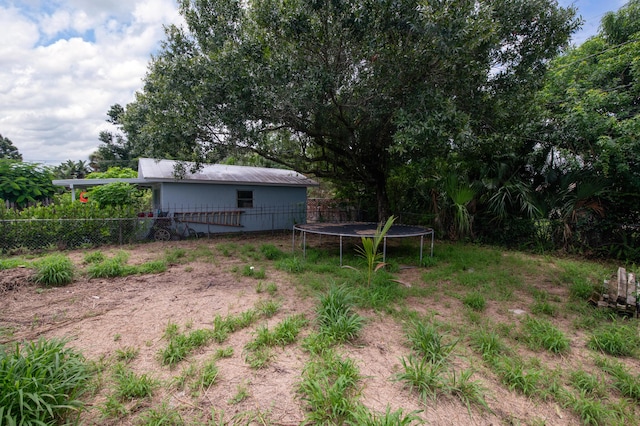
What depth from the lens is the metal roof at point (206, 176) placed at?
31.2ft

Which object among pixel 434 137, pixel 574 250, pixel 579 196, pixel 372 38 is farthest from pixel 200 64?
pixel 574 250

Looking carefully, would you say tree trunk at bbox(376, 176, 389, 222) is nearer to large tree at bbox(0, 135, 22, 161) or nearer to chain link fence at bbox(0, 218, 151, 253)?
chain link fence at bbox(0, 218, 151, 253)

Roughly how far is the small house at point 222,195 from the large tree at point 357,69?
217 cm

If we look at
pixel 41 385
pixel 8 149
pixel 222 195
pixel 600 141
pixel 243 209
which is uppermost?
pixel 8 149

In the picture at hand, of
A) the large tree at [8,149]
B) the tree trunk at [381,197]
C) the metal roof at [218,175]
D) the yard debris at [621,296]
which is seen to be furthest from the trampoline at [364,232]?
the large tree at [8,149]

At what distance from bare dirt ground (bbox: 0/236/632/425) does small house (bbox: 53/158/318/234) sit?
13.4 ft

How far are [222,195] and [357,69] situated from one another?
6910 millimetres

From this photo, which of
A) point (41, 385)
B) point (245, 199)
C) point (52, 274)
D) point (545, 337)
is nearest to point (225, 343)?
point (41, 385)

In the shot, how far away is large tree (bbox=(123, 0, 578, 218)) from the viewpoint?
5246 millimetres

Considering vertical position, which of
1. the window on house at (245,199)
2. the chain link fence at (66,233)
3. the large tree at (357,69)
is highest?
Answer: the large tree at (357,69)

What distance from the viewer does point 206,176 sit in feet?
34.6

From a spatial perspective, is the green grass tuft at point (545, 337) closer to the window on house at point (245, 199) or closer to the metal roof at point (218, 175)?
the metal roof at point (218, 175)

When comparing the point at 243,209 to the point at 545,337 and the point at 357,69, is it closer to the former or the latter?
the point at 357,69

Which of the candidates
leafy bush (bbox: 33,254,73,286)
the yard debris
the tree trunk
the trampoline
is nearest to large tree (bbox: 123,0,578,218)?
the trampoline
